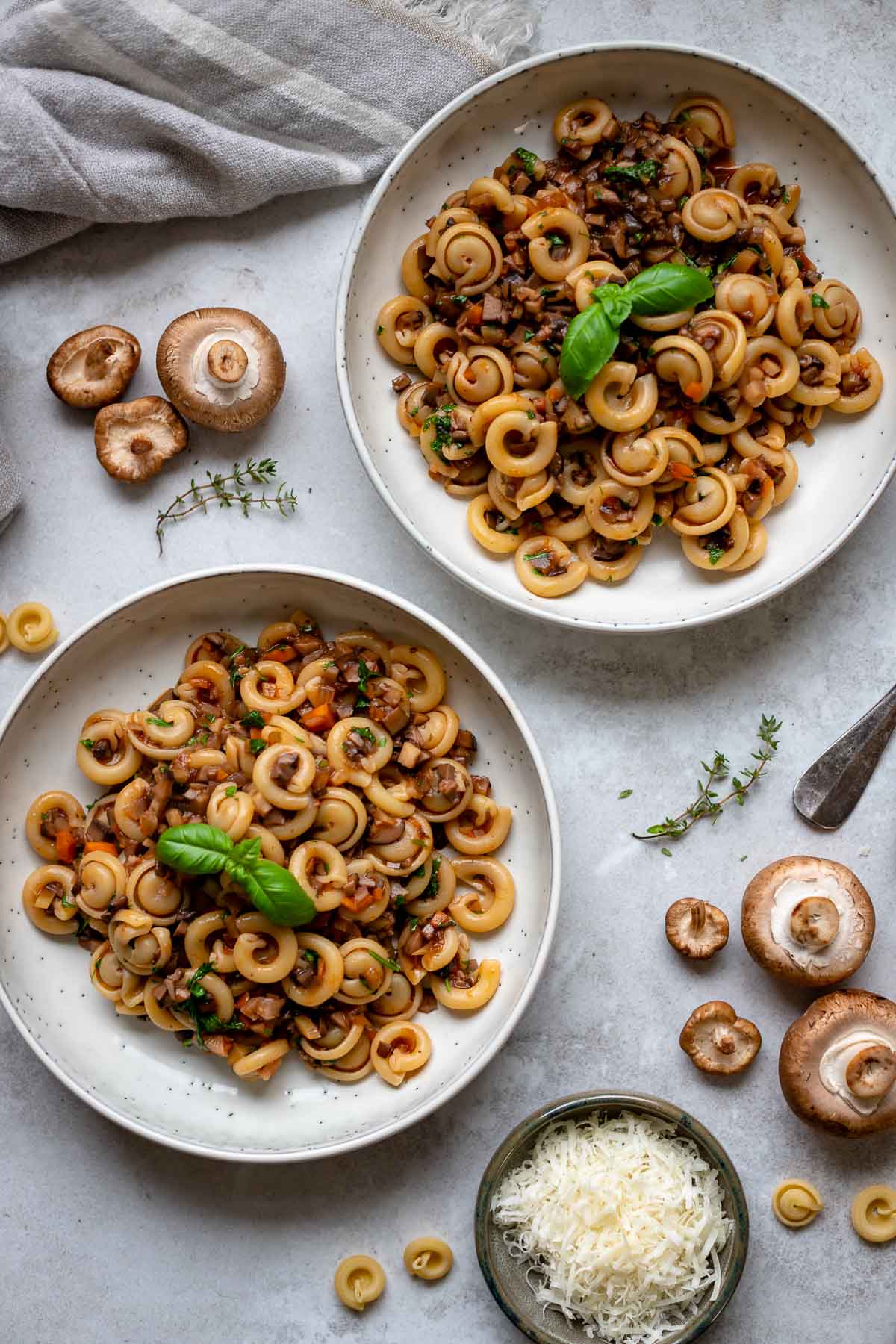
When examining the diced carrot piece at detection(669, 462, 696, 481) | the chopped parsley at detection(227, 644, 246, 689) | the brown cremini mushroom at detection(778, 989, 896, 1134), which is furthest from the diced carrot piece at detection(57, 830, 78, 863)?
the brown cremini mushroom at detection(778, 989, 896, 1134)

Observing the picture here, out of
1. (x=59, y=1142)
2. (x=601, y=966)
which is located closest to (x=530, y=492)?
(x=601, y=966)

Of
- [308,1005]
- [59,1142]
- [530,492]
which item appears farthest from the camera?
[59,1142]

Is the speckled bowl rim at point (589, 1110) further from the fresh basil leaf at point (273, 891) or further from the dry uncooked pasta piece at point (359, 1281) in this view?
the fresh basil leaf at point (273, 891)

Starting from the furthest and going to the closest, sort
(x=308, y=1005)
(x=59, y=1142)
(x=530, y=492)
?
(x=59, y=1142)
(x=530, y=492)
(x=308, y=1005)

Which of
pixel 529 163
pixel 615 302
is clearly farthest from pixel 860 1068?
pixel 529 163

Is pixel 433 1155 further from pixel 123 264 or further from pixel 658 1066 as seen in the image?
pixel 123 264
